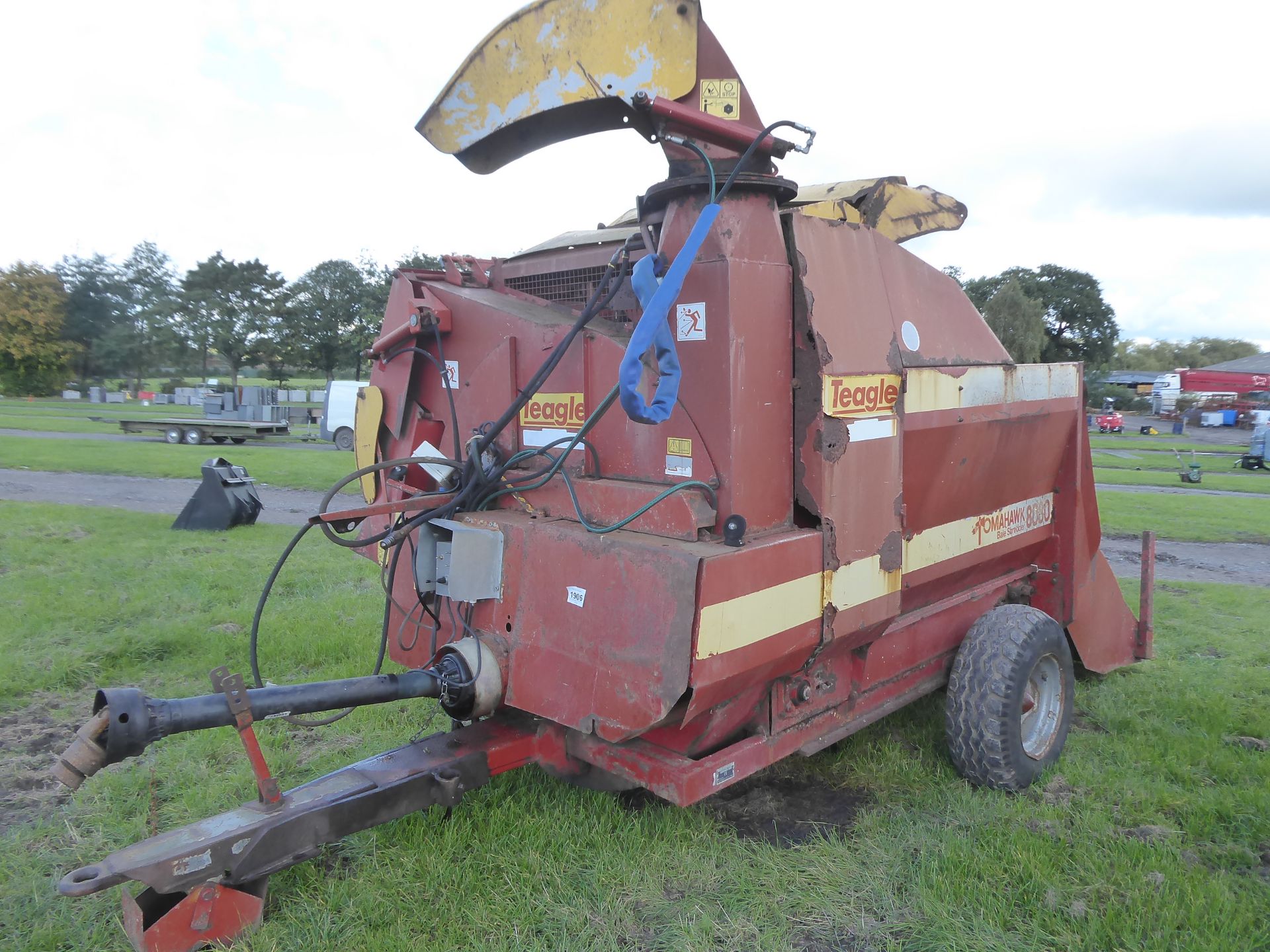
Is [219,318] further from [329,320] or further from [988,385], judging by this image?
[988,385]

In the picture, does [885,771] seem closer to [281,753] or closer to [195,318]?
[281,753]

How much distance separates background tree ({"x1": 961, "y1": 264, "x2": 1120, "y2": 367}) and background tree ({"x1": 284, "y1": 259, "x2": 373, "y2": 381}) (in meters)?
29.1

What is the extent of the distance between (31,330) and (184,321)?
23.9 ft

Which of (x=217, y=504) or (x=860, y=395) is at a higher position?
(x=860, y=395)

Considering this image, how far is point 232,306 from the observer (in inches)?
1547

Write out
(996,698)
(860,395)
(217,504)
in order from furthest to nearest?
1. (217,504)
2. (996,698)
3. (860,395)

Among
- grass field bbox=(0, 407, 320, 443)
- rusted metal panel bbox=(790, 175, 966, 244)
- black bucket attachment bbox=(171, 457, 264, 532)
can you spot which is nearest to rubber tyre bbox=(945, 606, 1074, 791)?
rusted metal panel bbox=(790, 175, 966, 244)

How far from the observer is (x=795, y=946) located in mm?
2604

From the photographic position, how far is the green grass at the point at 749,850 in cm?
264

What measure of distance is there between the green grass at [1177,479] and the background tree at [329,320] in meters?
29.7

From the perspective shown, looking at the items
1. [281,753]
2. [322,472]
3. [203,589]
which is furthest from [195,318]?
[281,753]

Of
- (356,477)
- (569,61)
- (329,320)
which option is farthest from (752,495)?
(329,320)

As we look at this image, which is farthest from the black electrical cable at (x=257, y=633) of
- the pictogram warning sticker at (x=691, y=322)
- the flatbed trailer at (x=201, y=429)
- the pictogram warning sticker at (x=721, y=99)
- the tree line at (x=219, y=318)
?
the tree line at (x=219, y=318)

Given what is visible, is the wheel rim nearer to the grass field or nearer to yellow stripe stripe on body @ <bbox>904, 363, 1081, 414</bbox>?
yellow stripe stripe on body @ <bbox>904, 363, 1081, 414</bbox>
